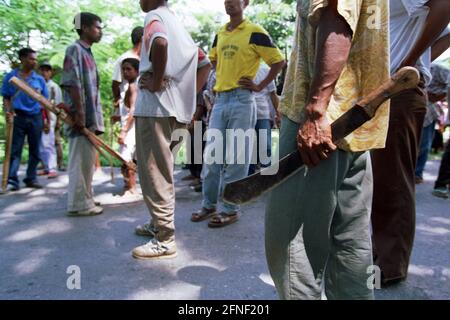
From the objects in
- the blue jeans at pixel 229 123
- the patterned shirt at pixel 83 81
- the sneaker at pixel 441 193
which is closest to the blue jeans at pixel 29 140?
the patterned shirt at pixel 83 81

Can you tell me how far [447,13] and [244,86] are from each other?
1975mm

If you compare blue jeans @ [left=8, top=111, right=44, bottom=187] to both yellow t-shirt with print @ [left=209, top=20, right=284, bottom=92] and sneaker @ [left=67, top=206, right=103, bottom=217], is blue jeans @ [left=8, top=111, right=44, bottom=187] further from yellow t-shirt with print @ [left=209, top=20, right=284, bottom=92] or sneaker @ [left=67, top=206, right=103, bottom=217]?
yellow t-shirt with print @ [left=209, top=20, right=284, bottom=92]

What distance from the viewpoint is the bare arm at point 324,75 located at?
4.57 ft

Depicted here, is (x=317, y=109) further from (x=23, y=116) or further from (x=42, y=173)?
(x=42, y=173)

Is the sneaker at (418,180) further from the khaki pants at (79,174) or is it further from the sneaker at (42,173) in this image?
the sneaker at (42,173)

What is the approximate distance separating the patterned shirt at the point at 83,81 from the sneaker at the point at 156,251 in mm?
1751

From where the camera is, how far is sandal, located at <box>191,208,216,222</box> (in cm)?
390

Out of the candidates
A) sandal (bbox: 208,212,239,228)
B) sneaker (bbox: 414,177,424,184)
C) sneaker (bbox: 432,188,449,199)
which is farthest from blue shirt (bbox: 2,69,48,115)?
sneaker (bbox: 414,177,424,184)

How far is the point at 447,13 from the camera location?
202 cm

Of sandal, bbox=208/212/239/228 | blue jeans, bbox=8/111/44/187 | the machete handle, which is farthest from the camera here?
blue jeans, bbox=8/111/44/187

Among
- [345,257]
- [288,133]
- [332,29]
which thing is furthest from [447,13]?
[345,257]

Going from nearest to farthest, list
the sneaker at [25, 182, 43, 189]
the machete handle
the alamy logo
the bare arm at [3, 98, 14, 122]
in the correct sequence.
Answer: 1. the machete handle
2. the alamy logo
3. the bare arm at [3, 98, 14, 122]
4. the sneaker at [25, 182, 43, 189]

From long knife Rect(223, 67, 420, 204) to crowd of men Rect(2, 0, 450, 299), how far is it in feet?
0.18
